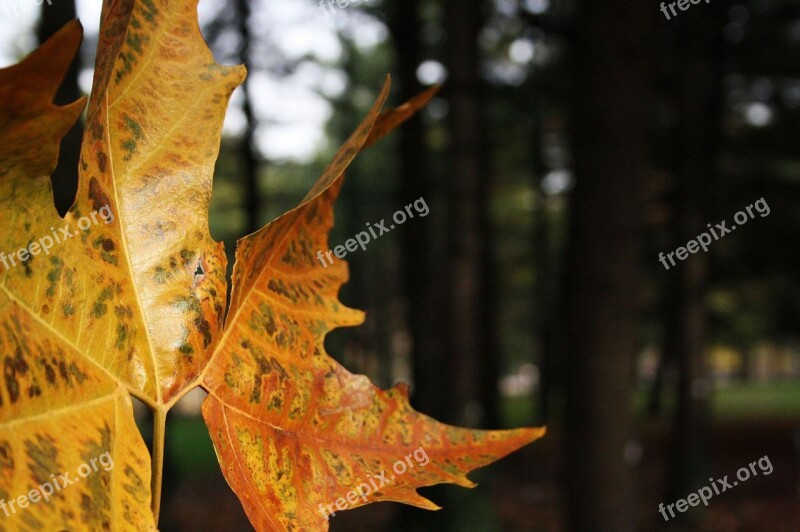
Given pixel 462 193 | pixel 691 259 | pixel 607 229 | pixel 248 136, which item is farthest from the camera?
pixel 248 136

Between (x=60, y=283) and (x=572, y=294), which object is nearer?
(x=60, y=283)

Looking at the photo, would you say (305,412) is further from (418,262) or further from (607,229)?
(418,262)

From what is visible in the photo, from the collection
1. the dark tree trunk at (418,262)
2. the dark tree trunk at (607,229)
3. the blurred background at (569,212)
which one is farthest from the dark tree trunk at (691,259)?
the dark tree trunk at (607,229)

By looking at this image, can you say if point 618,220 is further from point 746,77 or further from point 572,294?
point 746,77

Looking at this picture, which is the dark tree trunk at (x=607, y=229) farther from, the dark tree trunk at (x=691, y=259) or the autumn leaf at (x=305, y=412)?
the dark tree trunk at (x=691, y=259)

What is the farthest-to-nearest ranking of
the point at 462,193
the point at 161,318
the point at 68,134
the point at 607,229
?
the point at 462,193 → the point at 607,229 → the point at 68,134 → the point at 161,318

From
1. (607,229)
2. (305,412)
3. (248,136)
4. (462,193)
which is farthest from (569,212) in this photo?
(248,136)

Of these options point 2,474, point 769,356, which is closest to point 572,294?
point 2,474
